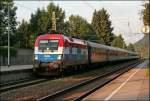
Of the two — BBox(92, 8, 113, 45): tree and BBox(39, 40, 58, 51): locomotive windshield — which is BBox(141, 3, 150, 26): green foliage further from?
BBox(92, 8, 113, 45): tree

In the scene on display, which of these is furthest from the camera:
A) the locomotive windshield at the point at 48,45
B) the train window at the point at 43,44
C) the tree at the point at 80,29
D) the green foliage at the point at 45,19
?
the tree at the point at 80,29

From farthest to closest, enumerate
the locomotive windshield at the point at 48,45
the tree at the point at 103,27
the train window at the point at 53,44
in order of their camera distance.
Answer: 1. the tree at the point at 103,27
2. the locomotive windshield at the point at 48,45
3. the train window at the point at 53,44

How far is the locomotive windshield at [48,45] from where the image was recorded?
102 ft

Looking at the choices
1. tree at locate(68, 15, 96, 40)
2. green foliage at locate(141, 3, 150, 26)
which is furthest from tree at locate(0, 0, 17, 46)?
green foliage at locate(141, 3, 150, 26)

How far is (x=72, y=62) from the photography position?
32906mm

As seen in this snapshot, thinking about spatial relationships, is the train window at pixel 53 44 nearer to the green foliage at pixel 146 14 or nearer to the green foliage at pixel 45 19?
the green foliage at pixel 146 14

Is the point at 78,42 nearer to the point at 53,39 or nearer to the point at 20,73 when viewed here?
the point at 53,39

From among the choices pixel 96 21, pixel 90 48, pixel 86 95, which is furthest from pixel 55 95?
pixel 96 21

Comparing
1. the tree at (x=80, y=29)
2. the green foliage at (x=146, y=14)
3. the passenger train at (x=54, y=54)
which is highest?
the tree at (x=80, y=29)

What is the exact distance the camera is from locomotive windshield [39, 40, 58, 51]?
102 feet

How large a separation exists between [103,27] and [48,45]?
3487 inches

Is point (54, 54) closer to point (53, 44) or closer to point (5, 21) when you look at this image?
point (53, 44)

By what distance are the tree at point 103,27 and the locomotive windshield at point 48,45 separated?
85244 mm

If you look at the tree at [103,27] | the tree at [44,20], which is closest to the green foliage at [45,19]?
the tree at [44,20]
